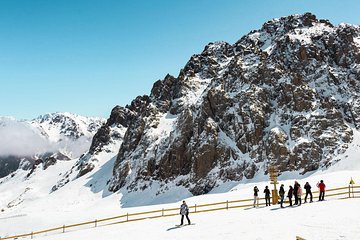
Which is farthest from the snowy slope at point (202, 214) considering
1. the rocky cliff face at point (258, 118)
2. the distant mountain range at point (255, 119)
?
the rocky cliff face at point (258, 118)

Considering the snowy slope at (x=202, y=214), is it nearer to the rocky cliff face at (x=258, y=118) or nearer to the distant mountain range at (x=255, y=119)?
the distant mountain range at (x=255, y=119)

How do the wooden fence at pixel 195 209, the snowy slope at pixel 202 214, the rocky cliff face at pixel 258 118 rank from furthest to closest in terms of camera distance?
the rocky cliff face at pixel 258 118 → the wooden fence at pixel 195 209 → the snowy slope at pixel 202 214

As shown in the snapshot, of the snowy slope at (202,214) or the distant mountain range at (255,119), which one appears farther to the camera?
the distant mountain range at (255,119)

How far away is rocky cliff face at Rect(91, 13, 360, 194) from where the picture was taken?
267ft

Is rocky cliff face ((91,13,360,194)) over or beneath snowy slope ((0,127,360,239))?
over

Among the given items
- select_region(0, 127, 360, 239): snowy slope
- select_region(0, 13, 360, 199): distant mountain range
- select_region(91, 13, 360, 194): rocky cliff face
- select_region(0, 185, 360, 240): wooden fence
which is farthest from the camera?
select_region(91, 13, 360, 194): rocky cliff face

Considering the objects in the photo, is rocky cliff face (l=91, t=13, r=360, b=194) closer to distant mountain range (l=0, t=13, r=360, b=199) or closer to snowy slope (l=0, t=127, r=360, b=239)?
distant mountain range (l=0, t=13, r=360, b=199)

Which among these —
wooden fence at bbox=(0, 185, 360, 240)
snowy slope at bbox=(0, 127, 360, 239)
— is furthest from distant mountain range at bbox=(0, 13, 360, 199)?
wooden fence at bbox=(0, 185, 360, 240)

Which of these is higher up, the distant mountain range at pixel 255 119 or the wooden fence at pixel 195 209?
the distant mountain range at pixel 255 119

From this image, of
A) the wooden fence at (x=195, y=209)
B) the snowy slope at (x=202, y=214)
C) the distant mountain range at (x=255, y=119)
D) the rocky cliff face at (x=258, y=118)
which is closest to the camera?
the snowy slope at (x=202, y=214)

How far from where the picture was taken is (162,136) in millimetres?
105625

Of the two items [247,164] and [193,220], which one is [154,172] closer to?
[247,164]

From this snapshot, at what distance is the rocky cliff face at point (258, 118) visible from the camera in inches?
3206

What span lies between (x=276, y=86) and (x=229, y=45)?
45.5 m
